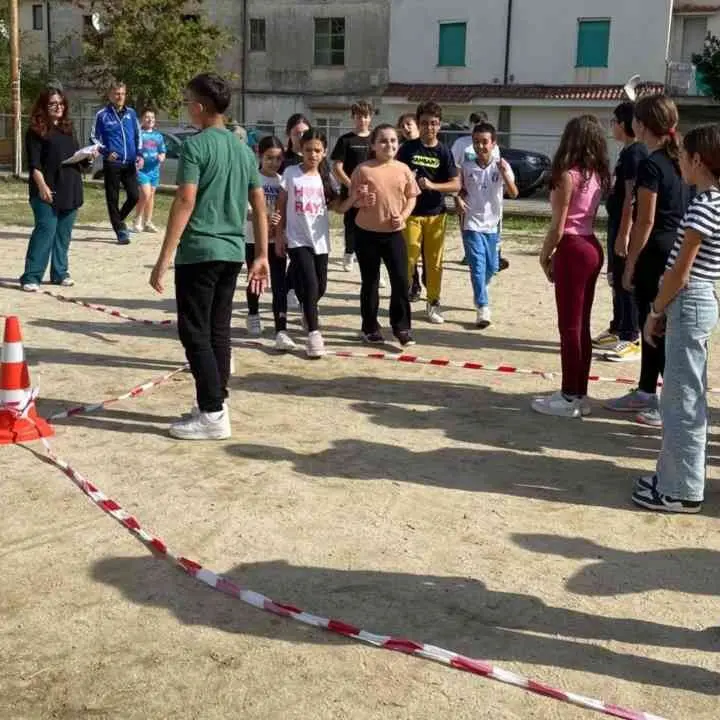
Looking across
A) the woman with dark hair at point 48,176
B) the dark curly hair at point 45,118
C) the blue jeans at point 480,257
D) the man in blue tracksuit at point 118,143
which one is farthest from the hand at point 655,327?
the man in blue tracksuit at point 118,143

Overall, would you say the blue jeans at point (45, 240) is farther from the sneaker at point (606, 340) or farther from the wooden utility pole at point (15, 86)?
the wooden utility pole at point (15, 86)

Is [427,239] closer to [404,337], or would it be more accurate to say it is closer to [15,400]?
[404,337]

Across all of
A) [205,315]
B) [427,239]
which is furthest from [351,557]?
[427,239]

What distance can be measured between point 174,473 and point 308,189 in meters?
3.35

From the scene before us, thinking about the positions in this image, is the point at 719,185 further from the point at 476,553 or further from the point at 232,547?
the point at 232,547

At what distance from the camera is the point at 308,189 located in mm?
8266

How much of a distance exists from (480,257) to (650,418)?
319 centimetres

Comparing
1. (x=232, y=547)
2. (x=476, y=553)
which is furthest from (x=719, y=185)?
(x=232, y=547)

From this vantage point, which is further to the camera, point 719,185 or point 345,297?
point 345,297

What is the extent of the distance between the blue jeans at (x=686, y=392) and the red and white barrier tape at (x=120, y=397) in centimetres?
344

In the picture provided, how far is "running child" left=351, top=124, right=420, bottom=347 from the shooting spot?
8383 mm

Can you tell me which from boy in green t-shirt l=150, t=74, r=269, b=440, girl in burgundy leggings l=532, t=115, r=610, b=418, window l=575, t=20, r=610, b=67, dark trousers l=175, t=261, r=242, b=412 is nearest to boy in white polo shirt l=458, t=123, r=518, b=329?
girl in burgundy leggings l=532, t=115, r=610, b=418

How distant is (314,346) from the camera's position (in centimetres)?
827

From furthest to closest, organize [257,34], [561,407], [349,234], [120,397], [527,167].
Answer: [257,34]
[527,167]
[349,234]
[120,397]
[561,407]
